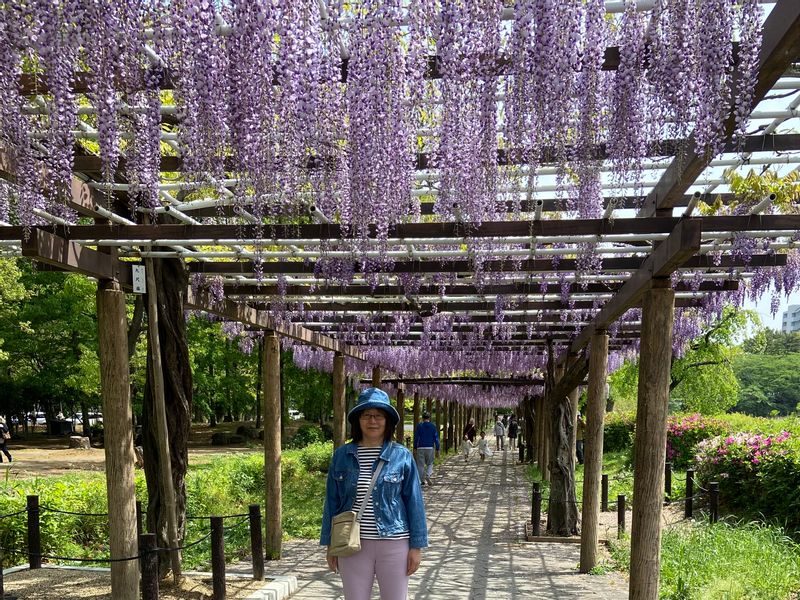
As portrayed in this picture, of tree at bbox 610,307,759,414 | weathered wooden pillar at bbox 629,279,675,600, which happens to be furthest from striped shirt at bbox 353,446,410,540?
tree at bbox 610,307,759,414

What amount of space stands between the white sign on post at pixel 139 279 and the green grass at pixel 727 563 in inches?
164

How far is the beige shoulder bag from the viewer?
3119mm

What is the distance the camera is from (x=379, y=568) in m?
3.22

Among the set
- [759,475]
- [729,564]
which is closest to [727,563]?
[729,564]

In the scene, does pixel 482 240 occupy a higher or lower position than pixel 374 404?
higher

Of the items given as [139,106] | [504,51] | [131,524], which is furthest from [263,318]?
[504,51]

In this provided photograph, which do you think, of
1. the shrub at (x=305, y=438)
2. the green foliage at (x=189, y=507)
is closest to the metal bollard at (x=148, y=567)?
the green foliage at (x=189, y=507)

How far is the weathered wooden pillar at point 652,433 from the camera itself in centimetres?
414

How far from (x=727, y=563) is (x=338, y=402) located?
5.86 m

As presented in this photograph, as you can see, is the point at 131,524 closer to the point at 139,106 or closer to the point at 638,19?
the point at 139,106

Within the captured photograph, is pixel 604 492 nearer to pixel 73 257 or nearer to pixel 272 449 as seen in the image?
pixel 272 449

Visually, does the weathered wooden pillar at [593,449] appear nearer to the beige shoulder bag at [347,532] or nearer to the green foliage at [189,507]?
the green foliage at [189,507]

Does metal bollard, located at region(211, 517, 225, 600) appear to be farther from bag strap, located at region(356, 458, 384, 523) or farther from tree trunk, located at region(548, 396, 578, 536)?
tree trunk, located at region(548, 396, 578, 536)

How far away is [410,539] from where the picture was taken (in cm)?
326
